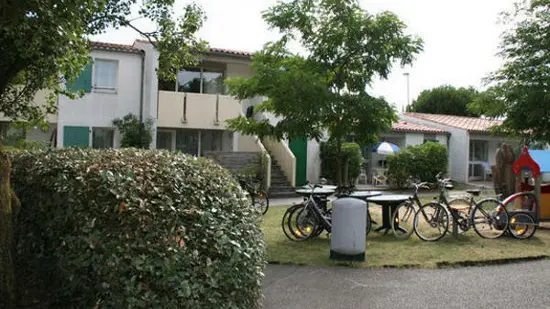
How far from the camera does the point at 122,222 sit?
362 centimetres

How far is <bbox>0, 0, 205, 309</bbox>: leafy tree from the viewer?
4.69 metres

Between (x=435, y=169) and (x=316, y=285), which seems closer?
(x=316, y=285)

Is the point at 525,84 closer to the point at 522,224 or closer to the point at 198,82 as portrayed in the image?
the point at 522,224

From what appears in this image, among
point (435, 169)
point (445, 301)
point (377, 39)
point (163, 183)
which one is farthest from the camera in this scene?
point (435, 169)

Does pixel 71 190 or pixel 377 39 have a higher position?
pixel 377 39

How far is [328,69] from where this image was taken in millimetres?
11094

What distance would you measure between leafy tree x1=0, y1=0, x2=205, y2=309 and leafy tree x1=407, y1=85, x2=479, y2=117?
4007cm

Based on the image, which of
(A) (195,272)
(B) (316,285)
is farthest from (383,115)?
(A) (195,272)

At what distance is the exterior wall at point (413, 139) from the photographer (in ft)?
84.0

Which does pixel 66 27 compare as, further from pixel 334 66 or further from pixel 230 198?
pixel 334 66

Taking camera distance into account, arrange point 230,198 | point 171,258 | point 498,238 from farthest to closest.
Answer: point 498,238
point 230,198
point 171,258

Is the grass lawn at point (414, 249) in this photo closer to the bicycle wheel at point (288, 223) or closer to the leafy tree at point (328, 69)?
the bicycle wheel at point (288, 223)

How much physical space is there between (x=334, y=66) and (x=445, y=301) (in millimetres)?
6646

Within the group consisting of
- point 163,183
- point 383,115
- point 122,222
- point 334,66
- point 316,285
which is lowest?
point 316,285
